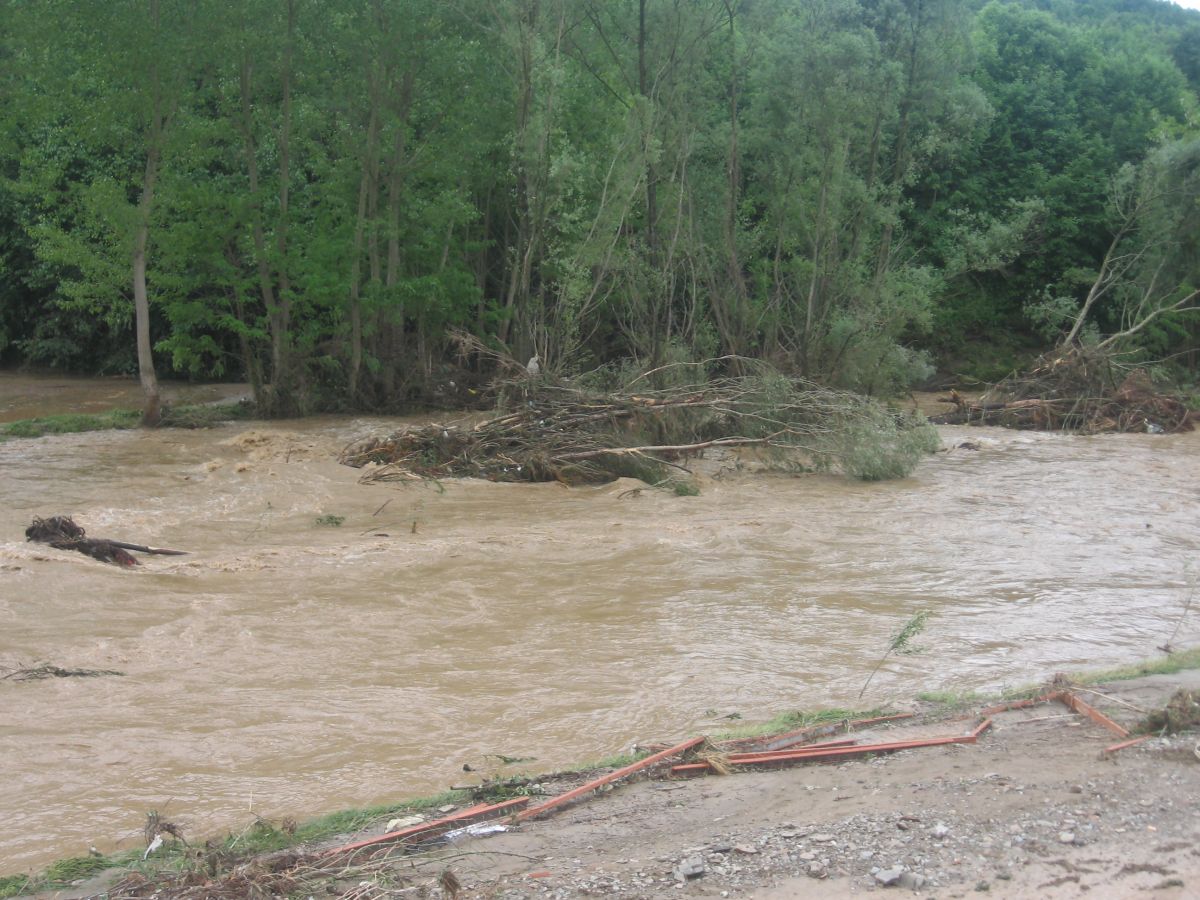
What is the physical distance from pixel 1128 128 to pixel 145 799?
115 feet

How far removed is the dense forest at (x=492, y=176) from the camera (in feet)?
66.5

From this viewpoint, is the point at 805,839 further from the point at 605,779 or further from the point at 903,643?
the point at 903,643

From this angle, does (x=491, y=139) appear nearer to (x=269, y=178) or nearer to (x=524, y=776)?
(x=269, y=178)

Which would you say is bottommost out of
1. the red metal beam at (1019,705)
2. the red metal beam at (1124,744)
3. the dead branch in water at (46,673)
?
the dead branch in water at (46,673)

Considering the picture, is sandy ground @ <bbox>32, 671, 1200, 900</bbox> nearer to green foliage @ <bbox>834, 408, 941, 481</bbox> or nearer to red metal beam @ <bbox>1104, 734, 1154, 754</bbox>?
red metal beam @ <bbox>1104, 734, 1154, 754</bbox>

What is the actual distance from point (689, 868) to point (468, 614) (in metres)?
5.79

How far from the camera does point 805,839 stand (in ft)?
16.0

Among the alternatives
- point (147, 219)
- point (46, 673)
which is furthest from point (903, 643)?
point (147, 219)

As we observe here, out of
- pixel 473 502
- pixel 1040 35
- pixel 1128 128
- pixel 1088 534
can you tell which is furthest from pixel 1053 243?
pixel 473 502

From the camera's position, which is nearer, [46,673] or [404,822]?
[404,822]

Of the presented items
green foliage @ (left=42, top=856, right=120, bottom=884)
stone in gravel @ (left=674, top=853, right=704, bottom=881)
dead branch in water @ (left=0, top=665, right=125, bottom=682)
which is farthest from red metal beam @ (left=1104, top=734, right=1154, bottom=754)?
dead branch in water @ (left=0, top=665, right=125, bottom=682)

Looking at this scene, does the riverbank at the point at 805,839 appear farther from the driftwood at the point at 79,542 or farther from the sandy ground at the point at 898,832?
the driftwood at the point at 79,542

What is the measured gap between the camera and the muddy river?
263 inches

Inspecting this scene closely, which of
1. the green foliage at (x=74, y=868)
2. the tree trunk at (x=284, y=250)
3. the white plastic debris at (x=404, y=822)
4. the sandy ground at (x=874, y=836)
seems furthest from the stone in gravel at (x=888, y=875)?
the tree trunk at (x=284, y=250)
